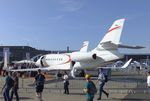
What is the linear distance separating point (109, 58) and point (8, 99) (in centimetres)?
2226

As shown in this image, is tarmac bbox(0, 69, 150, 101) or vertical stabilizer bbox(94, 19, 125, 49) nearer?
tarmac bbox(0, 69, 150, 101)

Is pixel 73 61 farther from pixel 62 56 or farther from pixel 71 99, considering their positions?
pixel 71 99

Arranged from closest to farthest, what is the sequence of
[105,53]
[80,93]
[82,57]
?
[80,93] < [105,53] < [82,57]

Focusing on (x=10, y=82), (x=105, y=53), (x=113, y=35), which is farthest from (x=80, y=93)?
(x=113, y=35)

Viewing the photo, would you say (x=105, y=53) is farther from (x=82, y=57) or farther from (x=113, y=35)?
(x=82, y=57)

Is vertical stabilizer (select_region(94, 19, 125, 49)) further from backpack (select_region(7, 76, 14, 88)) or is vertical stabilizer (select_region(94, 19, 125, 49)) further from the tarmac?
backpack (select_region(7, 76, 14, 88))

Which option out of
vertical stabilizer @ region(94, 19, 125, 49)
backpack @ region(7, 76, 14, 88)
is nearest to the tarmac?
backpack @ region(7, 76, 14, 88)

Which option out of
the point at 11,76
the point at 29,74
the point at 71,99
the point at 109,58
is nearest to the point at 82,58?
the point at 109,58

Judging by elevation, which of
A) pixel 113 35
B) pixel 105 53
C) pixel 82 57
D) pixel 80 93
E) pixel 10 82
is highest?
pixel 113 35

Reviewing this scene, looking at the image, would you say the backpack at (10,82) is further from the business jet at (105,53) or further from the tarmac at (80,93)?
the business jet at (105,53)

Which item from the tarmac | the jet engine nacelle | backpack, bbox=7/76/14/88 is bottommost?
the tarmac

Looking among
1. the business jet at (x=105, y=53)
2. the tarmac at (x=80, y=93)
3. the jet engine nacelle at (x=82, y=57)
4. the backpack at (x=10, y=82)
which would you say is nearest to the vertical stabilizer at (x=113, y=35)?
the business jet at (x=105, y=53)

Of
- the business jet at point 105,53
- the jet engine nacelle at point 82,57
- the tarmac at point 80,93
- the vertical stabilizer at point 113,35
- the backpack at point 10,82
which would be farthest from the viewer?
the jet engine nacelle at point 82,57

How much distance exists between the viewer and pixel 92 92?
13.6 meters
